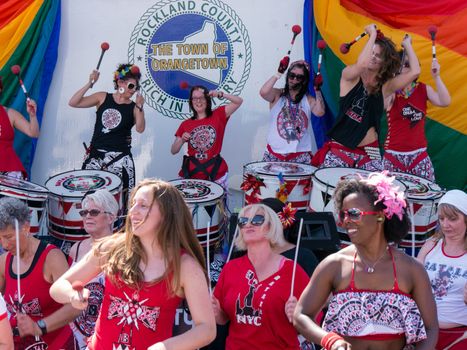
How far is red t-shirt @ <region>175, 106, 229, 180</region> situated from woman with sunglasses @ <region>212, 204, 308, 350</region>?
8.84ft

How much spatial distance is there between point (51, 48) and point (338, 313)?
193 inches

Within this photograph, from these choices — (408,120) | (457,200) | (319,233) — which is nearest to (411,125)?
(408,120)

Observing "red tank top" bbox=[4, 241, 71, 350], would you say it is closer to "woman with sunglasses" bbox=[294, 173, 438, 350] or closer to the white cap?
"woman with sunglasses" bbox=[294, 173, 438, 350]

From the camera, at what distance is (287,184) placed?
5.62 metres

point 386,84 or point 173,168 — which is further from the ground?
point 386,84

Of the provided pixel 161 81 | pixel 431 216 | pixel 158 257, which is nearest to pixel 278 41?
pixel 161 81

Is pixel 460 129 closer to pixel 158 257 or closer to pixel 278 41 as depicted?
pixel 278 41

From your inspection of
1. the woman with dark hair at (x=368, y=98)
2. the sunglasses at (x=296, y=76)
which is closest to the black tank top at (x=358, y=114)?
the woman with dark hair at (x=368, y=98)

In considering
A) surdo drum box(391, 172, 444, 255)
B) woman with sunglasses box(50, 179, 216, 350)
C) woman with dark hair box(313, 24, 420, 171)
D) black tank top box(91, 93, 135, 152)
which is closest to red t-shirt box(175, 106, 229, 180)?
black tank top box(91, 93, 135, 152)

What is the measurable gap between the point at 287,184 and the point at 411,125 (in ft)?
3.50

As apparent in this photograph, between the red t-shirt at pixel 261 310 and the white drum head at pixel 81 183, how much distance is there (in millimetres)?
2316

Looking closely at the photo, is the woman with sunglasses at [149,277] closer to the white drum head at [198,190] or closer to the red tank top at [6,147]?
the white drum head at [198,190]

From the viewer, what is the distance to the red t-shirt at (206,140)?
21.0ft

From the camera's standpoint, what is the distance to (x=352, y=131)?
5.69m
